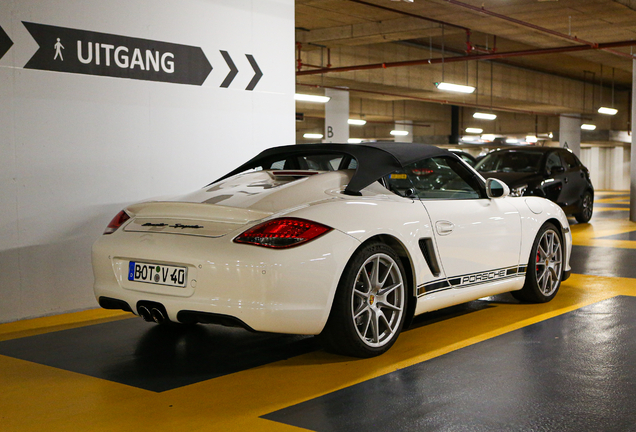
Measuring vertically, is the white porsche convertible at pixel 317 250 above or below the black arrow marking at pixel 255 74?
below

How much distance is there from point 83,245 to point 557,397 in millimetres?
3922

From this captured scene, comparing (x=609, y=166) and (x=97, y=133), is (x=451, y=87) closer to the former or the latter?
(x=97, y=133)

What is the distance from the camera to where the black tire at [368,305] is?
3.97 m

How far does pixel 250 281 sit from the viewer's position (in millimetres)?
3668

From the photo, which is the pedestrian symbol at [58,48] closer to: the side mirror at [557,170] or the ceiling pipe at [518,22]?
the ceiling pipe at [518,22]

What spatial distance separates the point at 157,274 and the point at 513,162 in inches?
413

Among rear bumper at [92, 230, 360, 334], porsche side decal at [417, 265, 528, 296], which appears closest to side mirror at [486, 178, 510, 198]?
porsche side decal at [417, 265, 528, 296]

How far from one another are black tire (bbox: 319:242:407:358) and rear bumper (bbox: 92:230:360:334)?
106mm

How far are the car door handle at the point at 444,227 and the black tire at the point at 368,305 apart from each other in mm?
467

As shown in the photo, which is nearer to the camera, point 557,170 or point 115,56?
point 115,56

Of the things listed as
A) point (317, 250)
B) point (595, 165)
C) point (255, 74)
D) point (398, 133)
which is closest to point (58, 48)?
point (255, 74)

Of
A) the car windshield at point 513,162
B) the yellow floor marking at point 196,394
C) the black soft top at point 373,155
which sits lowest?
the yellow floor marking at point 196,394

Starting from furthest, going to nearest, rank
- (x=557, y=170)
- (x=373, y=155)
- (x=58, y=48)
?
(x=557, y=170), (x=58, y=48), (x=373, y=155)

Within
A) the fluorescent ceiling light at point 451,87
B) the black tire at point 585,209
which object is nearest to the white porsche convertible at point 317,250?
the black tire at point 585,209
